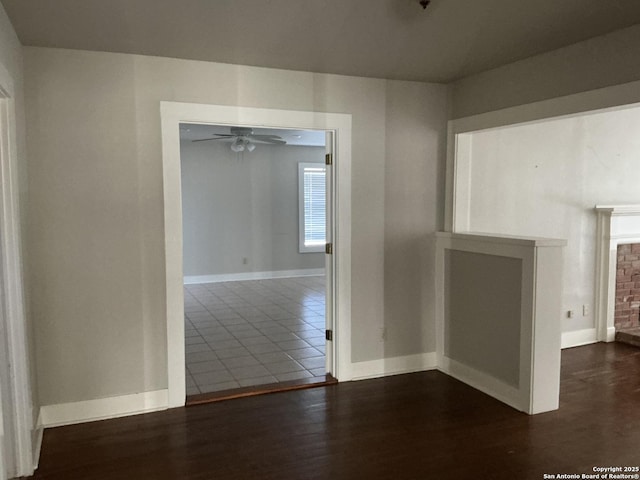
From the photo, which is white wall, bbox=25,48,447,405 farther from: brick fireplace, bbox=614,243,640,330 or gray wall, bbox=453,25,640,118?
brick fireplace, bbox=614,243,640,330

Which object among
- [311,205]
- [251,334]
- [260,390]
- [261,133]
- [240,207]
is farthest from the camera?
[311,205]

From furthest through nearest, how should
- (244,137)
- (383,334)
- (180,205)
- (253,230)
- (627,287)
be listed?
(253,230)
(244,137)
(627,287)
(383,334)
(180,205)

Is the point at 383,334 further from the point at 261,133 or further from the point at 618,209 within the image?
the point at 261,133

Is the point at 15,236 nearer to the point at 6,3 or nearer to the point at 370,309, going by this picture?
the point at 6,3

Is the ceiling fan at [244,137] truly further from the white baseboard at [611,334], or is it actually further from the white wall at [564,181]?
the white baseboard at [611,334]

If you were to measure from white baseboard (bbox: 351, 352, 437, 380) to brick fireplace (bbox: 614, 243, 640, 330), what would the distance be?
214 cm

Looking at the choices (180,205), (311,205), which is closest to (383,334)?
(180,205)

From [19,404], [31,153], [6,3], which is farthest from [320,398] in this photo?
[6,3]

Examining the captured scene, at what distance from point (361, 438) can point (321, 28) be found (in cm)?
230

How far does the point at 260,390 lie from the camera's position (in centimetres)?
363

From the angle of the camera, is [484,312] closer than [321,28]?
No

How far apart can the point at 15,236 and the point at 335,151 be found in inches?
83.8

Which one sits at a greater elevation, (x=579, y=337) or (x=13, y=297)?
(x=13, y=297)

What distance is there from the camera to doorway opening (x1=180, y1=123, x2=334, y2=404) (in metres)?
6.11
